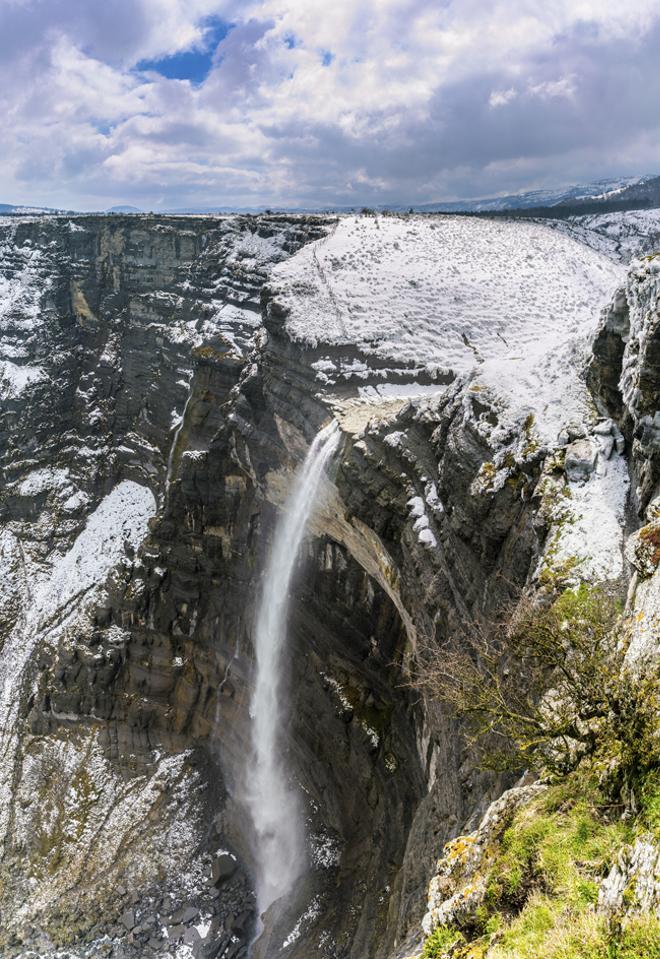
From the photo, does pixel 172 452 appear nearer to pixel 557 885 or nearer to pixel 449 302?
pixel 449 302

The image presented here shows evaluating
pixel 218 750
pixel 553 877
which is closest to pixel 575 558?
pixel 553 877

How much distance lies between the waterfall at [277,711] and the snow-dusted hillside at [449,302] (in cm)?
650

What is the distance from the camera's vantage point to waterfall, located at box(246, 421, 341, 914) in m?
30.5

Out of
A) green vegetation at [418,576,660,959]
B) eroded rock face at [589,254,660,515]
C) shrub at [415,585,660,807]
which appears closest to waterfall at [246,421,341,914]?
eroded rock face at [589,254,660,515]

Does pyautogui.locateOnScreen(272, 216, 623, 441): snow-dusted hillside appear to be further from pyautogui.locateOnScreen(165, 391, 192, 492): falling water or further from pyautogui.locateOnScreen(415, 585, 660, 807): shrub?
pyautogui.locateOnScreen(165, 391, 192, 492): falling water

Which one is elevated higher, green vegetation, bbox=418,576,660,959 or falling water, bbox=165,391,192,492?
green vegetation, bbox=418,576,660,959

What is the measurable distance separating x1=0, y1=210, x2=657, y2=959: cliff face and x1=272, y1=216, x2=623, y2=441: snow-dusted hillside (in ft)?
1.22

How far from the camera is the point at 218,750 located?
131 feet

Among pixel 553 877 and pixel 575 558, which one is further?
pixel 575 558

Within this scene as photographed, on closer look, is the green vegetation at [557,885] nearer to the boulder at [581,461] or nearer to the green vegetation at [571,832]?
the green vegetation at [571,832]

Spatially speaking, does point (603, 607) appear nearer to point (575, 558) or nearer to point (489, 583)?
point (575, 558)

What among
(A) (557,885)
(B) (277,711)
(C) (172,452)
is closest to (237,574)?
(B) (277,711)

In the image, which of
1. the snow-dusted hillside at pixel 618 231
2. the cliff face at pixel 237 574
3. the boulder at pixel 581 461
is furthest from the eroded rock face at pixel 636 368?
the snow-dusted hillside at pixel 618 231

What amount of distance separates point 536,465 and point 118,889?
32.8 metres
